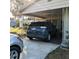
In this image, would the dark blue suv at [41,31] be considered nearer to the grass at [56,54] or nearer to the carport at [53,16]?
the carport at [53,16]

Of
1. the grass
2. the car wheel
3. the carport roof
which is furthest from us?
the carport roof

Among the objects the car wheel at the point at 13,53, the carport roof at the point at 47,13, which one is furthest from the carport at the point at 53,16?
the car wheel at the point at 13,53

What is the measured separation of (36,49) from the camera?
2.02 metres

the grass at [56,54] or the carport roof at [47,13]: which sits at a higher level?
the carport roof at [47,13]

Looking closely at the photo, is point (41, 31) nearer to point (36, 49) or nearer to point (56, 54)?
point (36, 49)

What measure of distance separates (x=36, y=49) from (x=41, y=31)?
13.9 inches

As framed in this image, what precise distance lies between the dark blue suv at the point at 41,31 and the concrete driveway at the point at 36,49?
0.09 m

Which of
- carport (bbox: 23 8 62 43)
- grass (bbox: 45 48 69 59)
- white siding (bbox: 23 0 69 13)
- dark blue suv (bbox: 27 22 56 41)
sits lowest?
grass (bbox: 45 48 69 59)

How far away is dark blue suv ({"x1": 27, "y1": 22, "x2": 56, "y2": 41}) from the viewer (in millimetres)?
2062

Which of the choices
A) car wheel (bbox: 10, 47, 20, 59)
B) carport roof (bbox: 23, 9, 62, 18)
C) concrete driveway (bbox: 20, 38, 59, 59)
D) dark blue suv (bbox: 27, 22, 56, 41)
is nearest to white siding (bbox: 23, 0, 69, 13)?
carport roof (bbox: 23, 9, 62, 18)

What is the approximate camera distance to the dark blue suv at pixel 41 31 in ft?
6.77

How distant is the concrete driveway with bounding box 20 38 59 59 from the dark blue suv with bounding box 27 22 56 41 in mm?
86

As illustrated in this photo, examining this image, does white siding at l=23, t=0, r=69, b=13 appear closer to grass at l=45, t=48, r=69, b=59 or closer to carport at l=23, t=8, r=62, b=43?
carport at l=23, t=8, r=62, b=43
